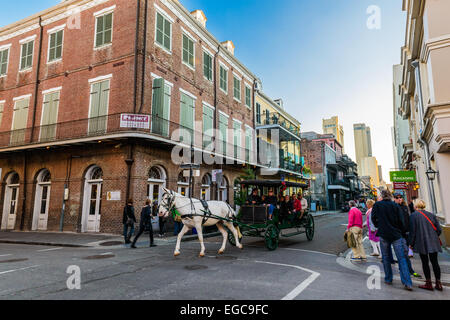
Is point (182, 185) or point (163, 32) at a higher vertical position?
point (163, 32)

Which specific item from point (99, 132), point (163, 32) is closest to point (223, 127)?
point (163, 32)

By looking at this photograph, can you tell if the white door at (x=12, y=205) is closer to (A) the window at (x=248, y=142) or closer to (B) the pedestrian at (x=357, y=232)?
(A) the window at (x=248, y=142)

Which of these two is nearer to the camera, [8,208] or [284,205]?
[284,205]

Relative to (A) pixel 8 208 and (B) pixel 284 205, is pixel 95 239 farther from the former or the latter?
(A) pixel 8 208

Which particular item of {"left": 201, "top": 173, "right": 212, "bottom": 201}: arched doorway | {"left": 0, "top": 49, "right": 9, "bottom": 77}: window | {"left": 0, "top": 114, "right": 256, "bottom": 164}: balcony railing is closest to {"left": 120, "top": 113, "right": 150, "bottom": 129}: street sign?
{"left": 0, "top": 114, "right": 256, "bottom": 164}: balcony railing

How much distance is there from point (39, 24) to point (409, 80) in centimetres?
2282

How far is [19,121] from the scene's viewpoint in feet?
59.0

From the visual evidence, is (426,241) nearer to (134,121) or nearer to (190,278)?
(190,278)

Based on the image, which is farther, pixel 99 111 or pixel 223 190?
pixel 223 190

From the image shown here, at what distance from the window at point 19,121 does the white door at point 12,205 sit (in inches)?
123

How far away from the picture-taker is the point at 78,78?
1628 cm

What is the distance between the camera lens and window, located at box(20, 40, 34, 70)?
729 inches

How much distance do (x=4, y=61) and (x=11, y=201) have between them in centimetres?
1014
